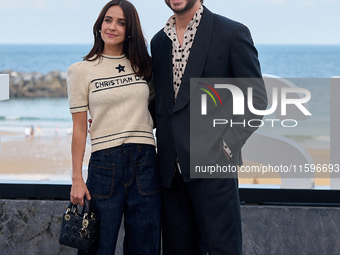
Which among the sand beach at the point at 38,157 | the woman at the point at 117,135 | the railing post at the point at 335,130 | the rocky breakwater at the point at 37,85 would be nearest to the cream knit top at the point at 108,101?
the woman at the point at 117,135

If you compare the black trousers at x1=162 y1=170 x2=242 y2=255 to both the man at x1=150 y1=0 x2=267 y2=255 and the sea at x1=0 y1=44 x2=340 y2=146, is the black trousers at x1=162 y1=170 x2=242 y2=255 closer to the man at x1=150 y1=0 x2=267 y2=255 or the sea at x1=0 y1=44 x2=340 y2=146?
the man at x1=150 y1=0 x2=267 y2=255

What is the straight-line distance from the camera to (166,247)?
85.9 inches

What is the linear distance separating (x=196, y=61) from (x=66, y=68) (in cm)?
2260

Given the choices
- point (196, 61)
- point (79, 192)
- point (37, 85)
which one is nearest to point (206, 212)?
point (79, 192)

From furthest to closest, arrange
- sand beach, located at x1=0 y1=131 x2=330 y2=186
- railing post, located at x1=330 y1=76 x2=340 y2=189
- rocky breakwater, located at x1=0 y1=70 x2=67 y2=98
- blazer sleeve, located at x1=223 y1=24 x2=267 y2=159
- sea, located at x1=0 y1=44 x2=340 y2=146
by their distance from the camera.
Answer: rocky breakwater, located at x1=0 y1=70 x2=67 y2=98, sea, located at x1=0 y1=44 x2=340 y2=146, sand beach, located at x1=0 y1=131 x2=330 y2=186, railing post, located at x1=330 y1=76 x2=340 y2=189, blazer sleeve, located at x1=223 y1=24 x2=267 y2=159

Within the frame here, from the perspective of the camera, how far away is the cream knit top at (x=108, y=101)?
196 cm

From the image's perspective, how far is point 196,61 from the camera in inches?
77.0

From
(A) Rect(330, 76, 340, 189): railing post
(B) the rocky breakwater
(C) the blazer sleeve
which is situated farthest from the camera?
(B) the rocky breakwater

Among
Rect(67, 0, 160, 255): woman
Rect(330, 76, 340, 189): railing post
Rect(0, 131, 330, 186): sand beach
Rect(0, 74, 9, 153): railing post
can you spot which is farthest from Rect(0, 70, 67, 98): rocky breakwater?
Rect(67, 0, 160, 255): woman

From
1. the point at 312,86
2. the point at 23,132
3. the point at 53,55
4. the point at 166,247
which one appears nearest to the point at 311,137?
the point at 312,86

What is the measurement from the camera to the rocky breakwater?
719 inches

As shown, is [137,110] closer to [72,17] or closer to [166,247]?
[166,247]

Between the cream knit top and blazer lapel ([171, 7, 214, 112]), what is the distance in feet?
0.60

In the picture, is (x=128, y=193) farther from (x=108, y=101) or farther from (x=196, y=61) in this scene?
(x=196, y=61)
